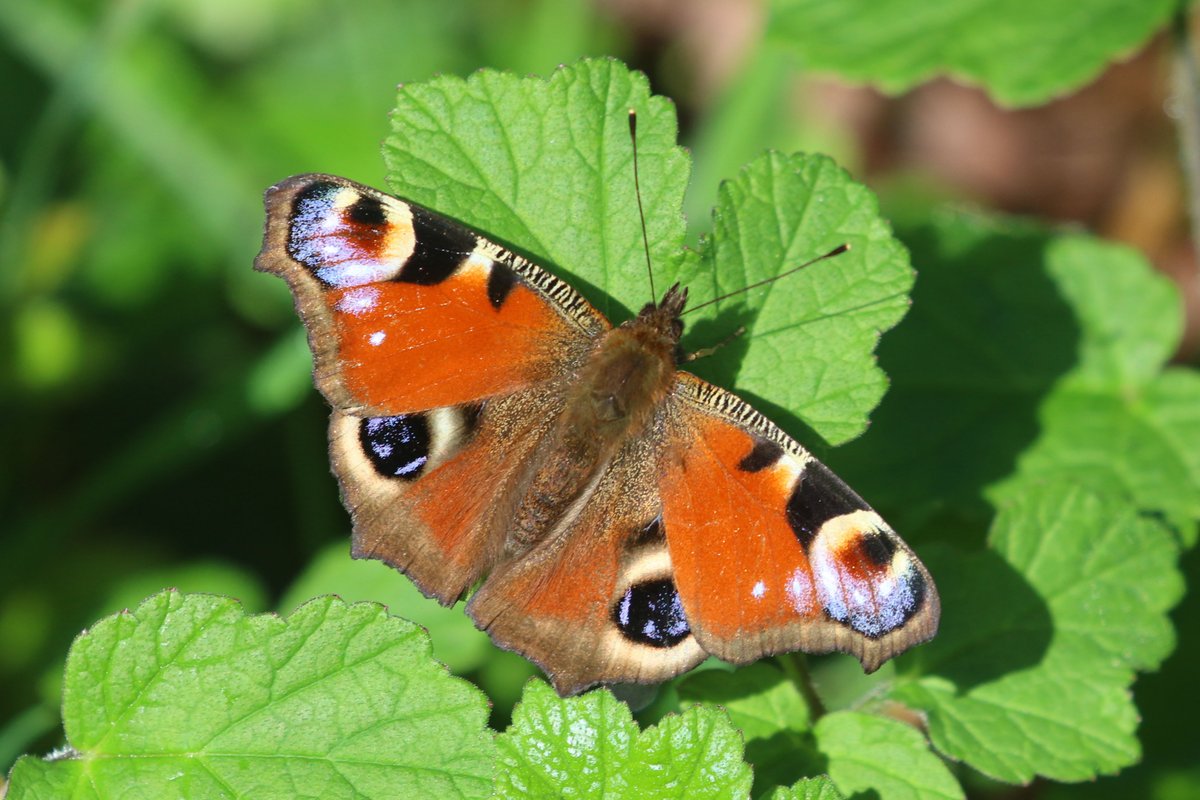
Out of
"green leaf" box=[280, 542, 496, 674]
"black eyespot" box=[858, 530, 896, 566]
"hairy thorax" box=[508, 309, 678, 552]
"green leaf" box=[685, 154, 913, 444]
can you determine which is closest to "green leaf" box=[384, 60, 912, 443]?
"green leaf" box=[685, 154, 913, 444]

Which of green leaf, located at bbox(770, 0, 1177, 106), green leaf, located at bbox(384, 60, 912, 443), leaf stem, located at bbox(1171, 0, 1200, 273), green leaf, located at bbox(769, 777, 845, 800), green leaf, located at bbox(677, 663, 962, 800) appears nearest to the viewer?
green leaf, located at bbox(769, 777, 845, 800)

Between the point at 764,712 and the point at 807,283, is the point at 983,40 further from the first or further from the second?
the point at 764,712

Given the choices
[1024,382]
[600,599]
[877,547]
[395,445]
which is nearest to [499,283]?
[395,445]

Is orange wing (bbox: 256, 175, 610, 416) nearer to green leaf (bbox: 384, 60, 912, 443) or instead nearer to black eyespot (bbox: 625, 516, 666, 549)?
green leaf (bbox: 384, 60, 912, 443)

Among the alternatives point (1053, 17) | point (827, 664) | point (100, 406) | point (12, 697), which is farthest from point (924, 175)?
point (12, 697)

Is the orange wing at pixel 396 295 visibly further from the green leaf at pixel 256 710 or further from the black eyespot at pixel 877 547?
the black eyespot at pixel 877 547
